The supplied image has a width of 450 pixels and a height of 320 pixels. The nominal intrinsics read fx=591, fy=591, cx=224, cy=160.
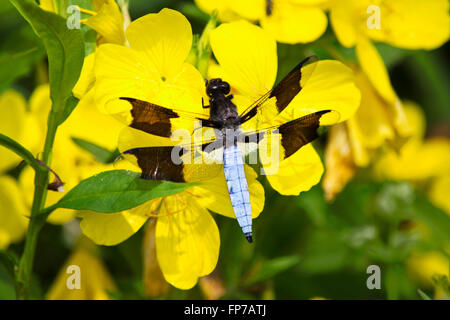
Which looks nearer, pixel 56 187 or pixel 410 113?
pixel 56 187

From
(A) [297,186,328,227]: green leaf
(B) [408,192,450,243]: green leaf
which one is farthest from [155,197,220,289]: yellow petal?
(B) [408,192,450,243]: green leaf

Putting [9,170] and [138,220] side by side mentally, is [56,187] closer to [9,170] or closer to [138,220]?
[138,220]

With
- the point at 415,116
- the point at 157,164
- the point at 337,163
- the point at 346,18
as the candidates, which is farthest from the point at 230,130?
the point at 415,116

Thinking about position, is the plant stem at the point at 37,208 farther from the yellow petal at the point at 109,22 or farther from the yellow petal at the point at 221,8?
the yellow petal at the point at 221,8

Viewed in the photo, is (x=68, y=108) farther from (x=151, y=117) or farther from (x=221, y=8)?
(x=221, y=8)

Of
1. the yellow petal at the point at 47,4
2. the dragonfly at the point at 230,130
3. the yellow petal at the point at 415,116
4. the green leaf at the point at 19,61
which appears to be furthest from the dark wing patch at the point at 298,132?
the yellow petal at the point at 415,116

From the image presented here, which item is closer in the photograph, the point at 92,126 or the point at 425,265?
the point at 92,126
